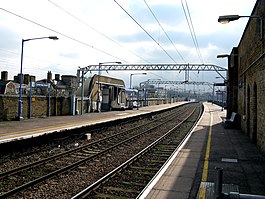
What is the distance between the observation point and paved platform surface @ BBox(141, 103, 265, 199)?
6.68m

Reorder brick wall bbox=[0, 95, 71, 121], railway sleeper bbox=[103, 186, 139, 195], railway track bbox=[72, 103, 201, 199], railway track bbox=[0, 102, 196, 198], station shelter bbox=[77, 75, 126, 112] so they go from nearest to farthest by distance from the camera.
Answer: railway track bbox=[72, 103, 201, 199] < railway sleeper bbox=[103, 186, 139, 195] < railway track bbox=[0, 102, 196, 198] < brick wall bbox=[0, 95, 71, 121] < station shelter bbox=[77, 75, 126, 112]

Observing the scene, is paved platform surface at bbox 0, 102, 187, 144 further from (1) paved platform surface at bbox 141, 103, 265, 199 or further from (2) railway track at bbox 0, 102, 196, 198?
(1) paved platform surface at bbox 141, 103, 265, 199

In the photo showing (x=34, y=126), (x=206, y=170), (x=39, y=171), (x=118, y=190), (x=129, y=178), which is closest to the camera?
(x=118, y=190)

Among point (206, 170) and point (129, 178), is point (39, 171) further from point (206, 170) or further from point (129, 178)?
point (206, 170)

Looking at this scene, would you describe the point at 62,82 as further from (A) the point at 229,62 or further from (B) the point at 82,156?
(B) the point at 82,156

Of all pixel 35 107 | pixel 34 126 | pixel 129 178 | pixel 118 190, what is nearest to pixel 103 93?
pixel 35 107

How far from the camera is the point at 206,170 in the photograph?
8.59 m

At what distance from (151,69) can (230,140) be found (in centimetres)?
3569

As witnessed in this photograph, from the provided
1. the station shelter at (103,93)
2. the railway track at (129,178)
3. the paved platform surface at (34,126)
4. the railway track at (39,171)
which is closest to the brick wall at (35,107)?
the paved platform surface at (34,126)

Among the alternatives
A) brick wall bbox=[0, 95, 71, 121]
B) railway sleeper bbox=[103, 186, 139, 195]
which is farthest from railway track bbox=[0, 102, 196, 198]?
brick wall bbox=[0, 95, 71, 121]

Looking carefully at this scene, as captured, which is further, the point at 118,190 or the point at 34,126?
the point at 34,126

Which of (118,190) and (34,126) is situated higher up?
(34,126)

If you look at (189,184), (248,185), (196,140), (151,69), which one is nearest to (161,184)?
(189,184)

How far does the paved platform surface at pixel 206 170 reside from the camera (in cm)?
668
